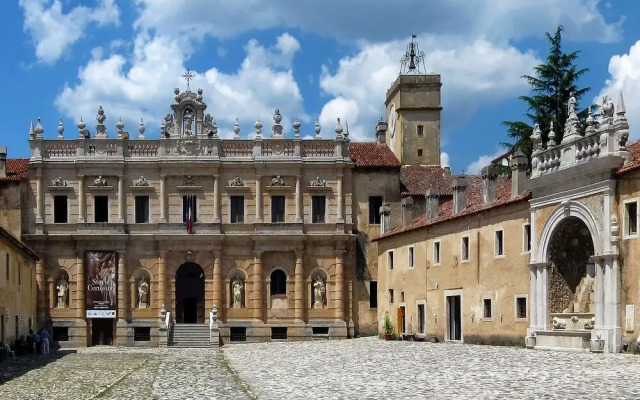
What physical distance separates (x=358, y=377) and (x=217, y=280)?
31.3m

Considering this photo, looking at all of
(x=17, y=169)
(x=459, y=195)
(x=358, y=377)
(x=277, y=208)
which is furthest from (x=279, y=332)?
(x=358, y=377)

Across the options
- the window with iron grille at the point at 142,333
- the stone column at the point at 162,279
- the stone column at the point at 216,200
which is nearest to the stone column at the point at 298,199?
the stone column at the point at 216,200

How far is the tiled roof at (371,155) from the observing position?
58.3 metres

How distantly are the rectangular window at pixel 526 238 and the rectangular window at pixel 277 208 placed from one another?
21655 millimetres

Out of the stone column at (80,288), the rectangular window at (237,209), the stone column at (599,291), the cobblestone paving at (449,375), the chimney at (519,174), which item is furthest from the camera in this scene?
the rectangular window at (237,209)

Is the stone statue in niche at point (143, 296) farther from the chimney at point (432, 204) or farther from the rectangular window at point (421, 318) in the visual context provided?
the chimney at point (432, 204)

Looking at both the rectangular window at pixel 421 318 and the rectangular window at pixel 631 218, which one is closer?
the rectangular window at pixel 631 218

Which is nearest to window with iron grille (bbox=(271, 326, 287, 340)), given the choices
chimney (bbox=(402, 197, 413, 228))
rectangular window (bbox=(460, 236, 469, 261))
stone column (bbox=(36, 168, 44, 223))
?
chimney (bbox=(402, 197, 413, 228))

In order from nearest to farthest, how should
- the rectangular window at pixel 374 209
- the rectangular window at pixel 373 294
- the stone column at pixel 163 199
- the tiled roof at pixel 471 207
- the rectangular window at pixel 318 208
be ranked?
the tiled roof at pixel 471 207
the stone column at pixel 163 199
the rectangular window at pixel 318 208
the rectangular window at pixel 373 294
the rectangular window at pixel 374 209

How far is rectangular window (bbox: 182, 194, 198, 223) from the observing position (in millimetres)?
55312

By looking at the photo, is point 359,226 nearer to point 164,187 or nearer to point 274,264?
point 274,264

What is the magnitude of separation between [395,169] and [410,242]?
9.26m

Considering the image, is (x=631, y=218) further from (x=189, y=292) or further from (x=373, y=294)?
(x=189, y=292)

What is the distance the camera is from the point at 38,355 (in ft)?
144
